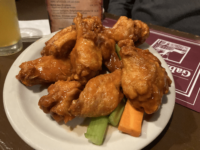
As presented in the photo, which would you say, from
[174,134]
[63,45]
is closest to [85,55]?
[63,45]

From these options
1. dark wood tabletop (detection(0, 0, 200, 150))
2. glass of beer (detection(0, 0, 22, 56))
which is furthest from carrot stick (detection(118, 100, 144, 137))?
glass of beer (detection(0, 0, 22, 56))

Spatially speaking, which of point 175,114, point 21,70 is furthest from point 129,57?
point 21,70

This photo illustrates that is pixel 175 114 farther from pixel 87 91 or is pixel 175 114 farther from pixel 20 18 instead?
pixel 20 18

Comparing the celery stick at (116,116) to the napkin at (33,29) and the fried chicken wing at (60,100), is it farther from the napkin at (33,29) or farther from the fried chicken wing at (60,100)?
the napkin at (33,29)

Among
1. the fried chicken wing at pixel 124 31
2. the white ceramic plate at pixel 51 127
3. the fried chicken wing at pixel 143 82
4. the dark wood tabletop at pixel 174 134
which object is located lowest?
the dark wood tabletop at pixel 174 134

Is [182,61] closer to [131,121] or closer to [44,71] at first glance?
[131,121]

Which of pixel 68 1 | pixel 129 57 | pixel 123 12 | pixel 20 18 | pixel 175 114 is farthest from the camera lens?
pixel 123 12

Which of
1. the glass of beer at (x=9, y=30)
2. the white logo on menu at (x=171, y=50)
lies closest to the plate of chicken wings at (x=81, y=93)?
the glass of beer at (x=9, y=30)
